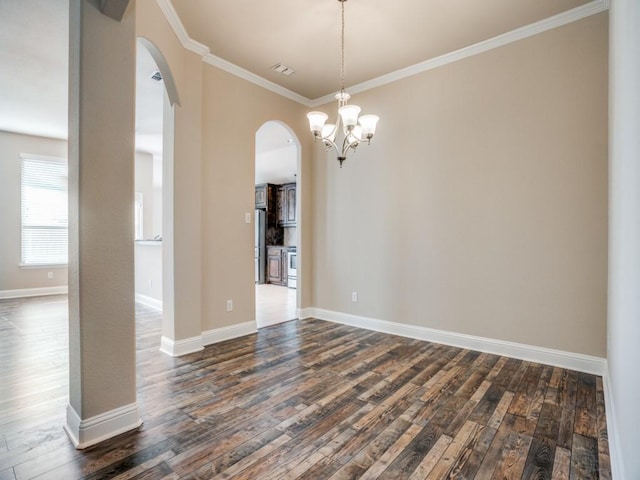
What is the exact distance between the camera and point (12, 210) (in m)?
6.11

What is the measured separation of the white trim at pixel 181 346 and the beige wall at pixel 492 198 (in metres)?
1.96

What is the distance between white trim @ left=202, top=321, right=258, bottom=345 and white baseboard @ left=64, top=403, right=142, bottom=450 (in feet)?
4.97

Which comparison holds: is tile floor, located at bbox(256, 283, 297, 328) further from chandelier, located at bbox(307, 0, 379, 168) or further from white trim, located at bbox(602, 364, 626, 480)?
white trim, located at bbox(602, 364, 626, 480)

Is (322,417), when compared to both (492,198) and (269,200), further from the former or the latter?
(269,200)

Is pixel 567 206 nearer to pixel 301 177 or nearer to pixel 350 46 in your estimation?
pixel 350 46

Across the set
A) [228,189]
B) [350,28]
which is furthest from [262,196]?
[350,28]

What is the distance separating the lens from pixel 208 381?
8.77 ft

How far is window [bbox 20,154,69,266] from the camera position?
20.6ft

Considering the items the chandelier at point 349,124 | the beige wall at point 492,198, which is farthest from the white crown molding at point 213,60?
the chandelier at point 349,124

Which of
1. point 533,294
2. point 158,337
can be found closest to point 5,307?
point 158,337

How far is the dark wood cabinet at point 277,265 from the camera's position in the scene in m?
8.55

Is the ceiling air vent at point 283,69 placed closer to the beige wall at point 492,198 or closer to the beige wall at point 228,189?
the beige wall at point 228,189

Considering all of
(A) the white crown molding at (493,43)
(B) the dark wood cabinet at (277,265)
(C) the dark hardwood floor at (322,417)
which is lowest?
(C) the dark hardwood floor at (322,417)

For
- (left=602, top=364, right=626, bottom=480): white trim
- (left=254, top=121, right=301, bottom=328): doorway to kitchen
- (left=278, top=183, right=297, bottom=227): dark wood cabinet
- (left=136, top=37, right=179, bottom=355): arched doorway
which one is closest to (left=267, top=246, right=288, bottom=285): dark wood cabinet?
(left=254, top=121, right=301, bottom=328): doorway to kitchen
